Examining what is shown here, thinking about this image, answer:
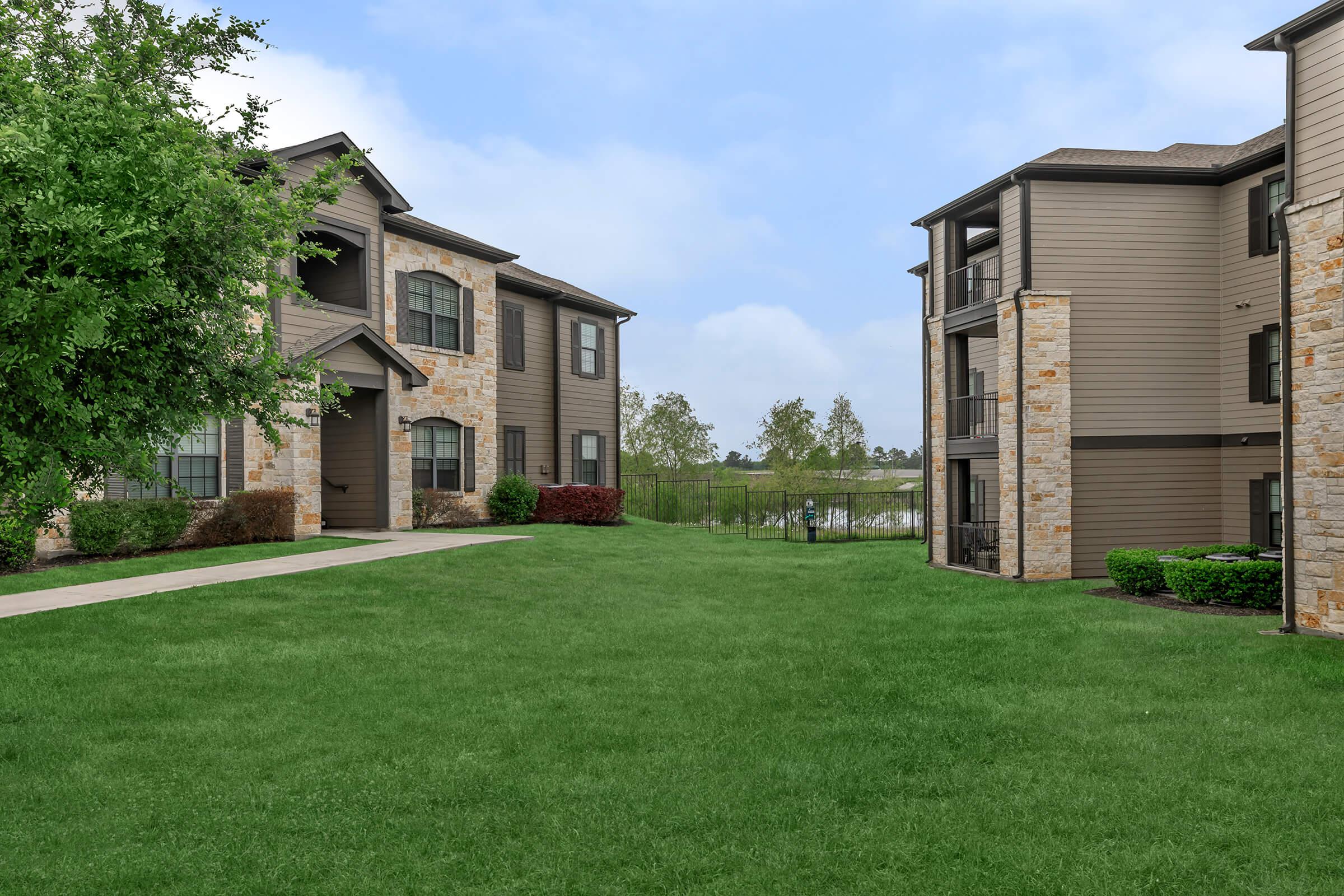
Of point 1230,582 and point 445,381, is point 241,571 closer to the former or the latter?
point 445,381

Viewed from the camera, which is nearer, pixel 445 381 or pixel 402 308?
pixel 402 308

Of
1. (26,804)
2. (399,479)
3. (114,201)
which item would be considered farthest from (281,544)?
(114,201)

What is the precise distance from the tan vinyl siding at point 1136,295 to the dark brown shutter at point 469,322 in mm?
13707

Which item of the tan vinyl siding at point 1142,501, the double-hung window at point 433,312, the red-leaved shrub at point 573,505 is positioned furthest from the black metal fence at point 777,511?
the tan vinyl siding at point 1142,501

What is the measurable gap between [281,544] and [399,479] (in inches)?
159

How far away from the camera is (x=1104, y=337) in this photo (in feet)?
51.4

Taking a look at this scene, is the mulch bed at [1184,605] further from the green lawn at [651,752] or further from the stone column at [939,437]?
the stone column at [939,437]

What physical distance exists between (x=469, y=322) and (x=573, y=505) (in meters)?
5.56

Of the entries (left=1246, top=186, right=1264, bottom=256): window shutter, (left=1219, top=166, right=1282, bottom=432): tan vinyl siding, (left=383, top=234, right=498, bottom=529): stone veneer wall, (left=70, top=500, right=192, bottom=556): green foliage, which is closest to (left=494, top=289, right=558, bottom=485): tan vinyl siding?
(left=383, top=234, right=498, bottom=529): stone veneer wall

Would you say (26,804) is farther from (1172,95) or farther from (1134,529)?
(1172,95)

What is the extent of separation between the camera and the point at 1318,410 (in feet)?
33.3

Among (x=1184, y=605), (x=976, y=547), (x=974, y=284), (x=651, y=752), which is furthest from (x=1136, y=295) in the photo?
(x=651, y=752)

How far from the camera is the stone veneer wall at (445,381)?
20.2 m

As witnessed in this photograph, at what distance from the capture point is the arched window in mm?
21984
